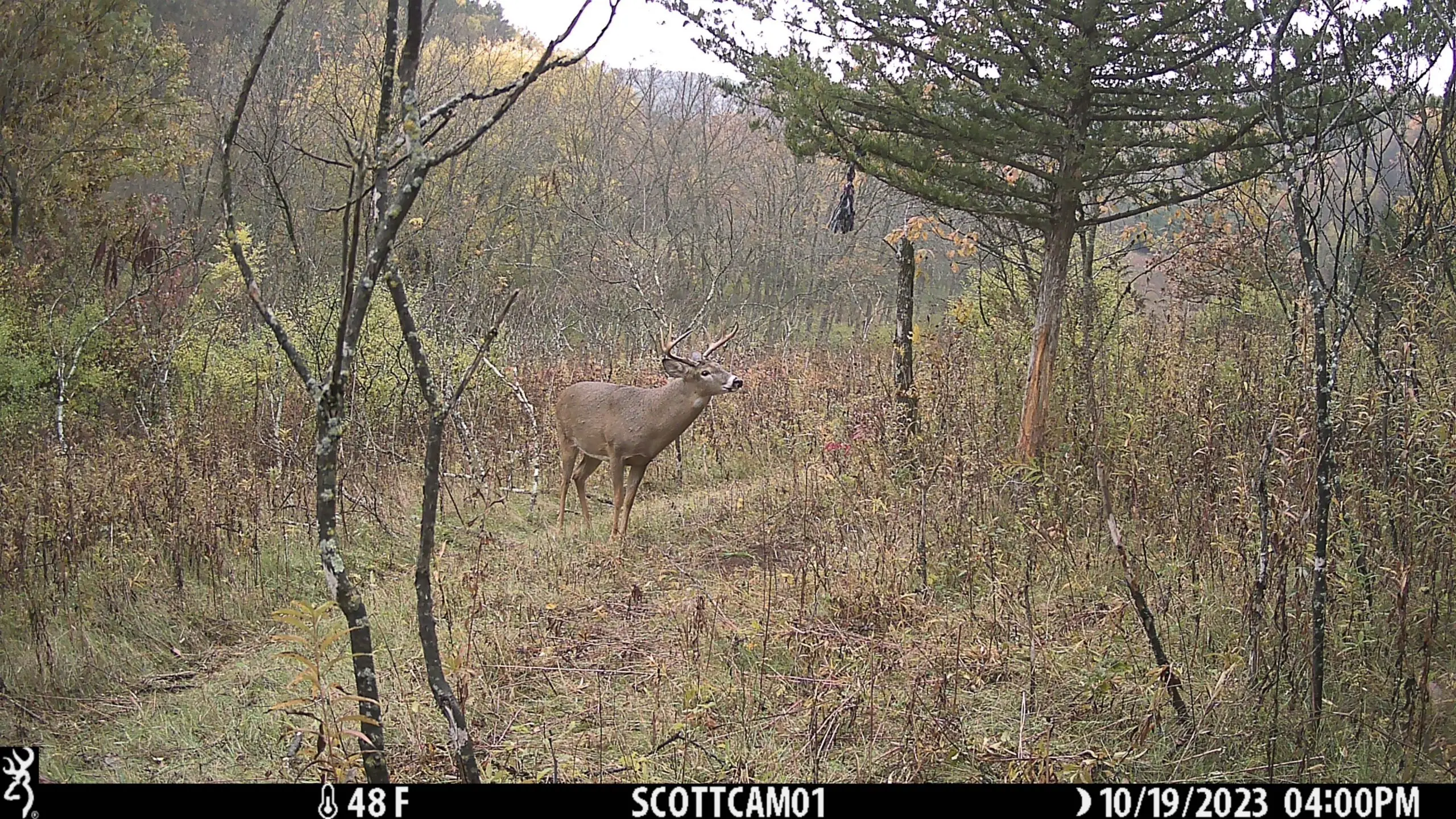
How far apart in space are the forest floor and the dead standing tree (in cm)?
90

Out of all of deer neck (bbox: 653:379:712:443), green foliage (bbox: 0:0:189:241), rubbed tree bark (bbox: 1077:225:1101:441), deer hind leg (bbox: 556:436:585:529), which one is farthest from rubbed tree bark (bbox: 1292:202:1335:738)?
green foliage (bbox: 0:0:189:241)

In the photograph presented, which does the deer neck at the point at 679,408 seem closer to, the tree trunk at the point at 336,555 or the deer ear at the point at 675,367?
the deer ear at the point at 675,367

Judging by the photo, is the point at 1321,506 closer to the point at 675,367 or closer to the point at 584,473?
the point at 675,367

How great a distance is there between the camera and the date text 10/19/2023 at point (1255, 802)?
10.3ft

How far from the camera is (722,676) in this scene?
15.3 ft

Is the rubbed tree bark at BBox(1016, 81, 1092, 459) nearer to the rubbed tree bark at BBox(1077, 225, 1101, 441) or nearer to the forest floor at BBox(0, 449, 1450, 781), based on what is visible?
the rubbed tree bark at BBox(1077, 225, 1101, 441)

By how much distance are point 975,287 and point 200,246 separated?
9.67 metres

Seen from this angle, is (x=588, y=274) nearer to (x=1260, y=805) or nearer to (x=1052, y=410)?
(x=1052, y=410)

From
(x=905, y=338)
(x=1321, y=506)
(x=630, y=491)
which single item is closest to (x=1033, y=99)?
(x=905, y=338)

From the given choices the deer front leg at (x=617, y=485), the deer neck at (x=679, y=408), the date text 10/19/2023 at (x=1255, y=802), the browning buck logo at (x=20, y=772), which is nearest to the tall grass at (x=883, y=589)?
the date text 10/19/2023 at (x=1255, y=802)

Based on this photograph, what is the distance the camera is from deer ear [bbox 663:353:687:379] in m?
7.73

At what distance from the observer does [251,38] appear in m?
18.7

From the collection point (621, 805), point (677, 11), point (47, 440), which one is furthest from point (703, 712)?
point (47, 440)

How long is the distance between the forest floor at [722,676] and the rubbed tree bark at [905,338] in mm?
1677
